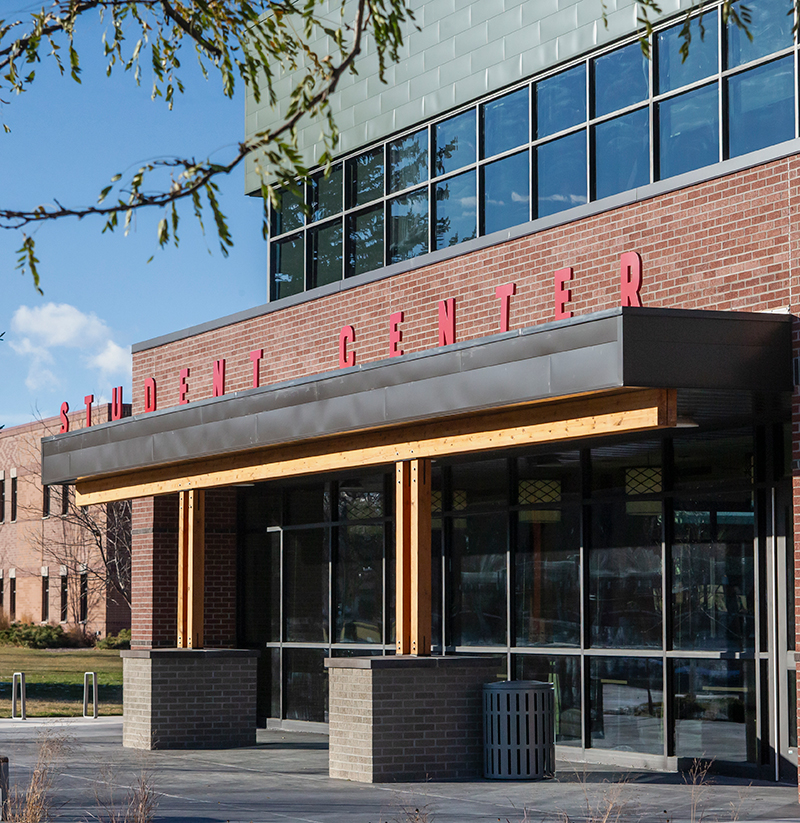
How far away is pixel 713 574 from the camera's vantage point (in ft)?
47.7

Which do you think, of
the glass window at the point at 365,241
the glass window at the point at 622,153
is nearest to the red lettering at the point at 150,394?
the glass window at the point at 365,241

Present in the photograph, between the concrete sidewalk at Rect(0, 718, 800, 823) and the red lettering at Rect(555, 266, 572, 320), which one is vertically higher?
the red lettering at Rect(555, 266, 572, 320)

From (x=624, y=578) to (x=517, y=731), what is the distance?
2.40m

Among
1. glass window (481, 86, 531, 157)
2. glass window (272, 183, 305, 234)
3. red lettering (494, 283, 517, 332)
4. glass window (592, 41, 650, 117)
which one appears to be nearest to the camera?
red lettering (494, 283, 517, 332)

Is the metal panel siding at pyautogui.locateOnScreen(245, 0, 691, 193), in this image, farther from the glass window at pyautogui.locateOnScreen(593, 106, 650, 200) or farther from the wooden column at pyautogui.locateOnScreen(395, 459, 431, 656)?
the wooden column at pyautogui.locateOnScreen(395, 459, 431, 656)

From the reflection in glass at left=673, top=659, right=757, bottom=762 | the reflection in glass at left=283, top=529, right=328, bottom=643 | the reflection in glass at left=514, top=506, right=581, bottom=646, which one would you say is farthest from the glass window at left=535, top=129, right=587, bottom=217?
the reflection in glass at left=283, top=529, right=328, bottom=643

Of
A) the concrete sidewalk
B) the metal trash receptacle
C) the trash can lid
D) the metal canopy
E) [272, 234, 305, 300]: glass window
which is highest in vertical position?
[272, 234, 305, 300]: glass window

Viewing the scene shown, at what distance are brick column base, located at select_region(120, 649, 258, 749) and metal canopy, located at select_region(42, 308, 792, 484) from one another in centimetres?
282

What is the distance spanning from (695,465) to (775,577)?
1613 millimetres

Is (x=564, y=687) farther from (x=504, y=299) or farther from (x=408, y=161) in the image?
(x=408, y=161)

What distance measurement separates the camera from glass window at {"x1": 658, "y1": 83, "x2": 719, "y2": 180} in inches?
586

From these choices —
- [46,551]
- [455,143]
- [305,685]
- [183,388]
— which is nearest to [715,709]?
[305,685]

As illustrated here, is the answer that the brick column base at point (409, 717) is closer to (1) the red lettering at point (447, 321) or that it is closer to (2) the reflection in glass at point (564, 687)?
(2) the reflection in glass at point (564, 687)

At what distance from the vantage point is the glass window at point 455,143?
18.3 m
